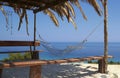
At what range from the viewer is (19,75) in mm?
6922

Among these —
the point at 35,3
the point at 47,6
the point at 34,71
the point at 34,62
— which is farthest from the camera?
the point at 35,3

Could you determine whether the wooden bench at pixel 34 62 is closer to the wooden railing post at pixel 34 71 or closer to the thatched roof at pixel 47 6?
the wooden railing post at pixel 34 71

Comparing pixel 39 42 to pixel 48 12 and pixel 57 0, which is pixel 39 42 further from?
pixel 57 0

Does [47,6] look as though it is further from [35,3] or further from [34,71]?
[34,71]

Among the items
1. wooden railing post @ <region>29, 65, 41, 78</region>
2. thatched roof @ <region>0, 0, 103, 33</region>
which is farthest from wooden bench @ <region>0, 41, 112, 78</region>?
thatched roof @ <region>0, 0, 103, 33</region>

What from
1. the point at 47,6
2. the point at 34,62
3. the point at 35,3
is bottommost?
the point at 34,62

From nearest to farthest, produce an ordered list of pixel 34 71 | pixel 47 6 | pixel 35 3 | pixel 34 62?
pixel 34 62 → pixel 34 71 → pixel 47 6 → pixel 35 3

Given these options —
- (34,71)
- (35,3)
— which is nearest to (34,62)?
(34,71)

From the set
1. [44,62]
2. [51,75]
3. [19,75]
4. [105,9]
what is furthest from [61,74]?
[105,9]

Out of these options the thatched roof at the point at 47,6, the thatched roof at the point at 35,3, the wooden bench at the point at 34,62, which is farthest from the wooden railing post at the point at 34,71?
the thatched roof at the point at 35,3

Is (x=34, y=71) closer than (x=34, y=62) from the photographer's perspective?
No

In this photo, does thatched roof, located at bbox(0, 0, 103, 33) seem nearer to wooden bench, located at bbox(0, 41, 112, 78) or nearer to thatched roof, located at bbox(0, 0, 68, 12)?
thatched roof, located at bbox(0, 0, 68, 12)

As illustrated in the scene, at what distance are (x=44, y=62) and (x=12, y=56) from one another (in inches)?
331

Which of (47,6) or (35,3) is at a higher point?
(35,3)
